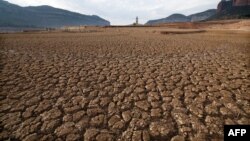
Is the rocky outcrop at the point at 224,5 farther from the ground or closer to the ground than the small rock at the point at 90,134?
farther from the ground

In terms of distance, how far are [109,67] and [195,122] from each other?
3.29 metres

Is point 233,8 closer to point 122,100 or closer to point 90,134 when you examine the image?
point 122,100

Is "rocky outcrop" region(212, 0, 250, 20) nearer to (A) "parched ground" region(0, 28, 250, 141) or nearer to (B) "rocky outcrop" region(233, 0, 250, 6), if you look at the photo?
(B) "rocky outcrop" region(233, 0, 250, 6)

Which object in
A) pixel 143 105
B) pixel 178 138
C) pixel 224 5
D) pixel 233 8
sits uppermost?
pixel 224 5

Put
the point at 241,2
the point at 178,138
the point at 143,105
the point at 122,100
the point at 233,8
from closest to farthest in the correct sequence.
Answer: the point at 178,138 < the point at 143,105 < the point at 122,100 < the point at 241,2 < the point at 233,8

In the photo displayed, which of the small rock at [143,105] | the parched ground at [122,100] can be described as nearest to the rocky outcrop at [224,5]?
the parched ground at [122,100]

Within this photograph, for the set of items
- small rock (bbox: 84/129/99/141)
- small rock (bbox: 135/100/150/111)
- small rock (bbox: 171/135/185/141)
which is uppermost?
small rock (bbox: 135/100/150/111)

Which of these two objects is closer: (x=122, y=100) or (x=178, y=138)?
(x=178, y=138)

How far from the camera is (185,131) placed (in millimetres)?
2555

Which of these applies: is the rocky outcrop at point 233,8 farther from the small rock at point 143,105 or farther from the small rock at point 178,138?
the small rock at point 178,138

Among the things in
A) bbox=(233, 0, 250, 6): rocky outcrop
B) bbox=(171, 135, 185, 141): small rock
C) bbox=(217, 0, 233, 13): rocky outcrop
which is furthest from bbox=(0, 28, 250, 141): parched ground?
bbox=(217, 0, 233, 13): rocky outcrop

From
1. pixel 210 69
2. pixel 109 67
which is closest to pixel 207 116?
pixel 210 69

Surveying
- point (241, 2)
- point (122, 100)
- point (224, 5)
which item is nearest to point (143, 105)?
point (122, 100)

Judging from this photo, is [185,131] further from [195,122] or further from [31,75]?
[31,75]
